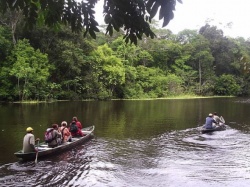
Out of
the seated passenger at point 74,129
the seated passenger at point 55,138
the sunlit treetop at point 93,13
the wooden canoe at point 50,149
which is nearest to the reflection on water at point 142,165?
the wooden canoe at point 50,149

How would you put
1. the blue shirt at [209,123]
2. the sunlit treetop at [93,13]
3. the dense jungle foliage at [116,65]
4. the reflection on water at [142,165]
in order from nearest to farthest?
the sunlit treetop at [93,13] < the reflection on water at [142,165] < the blue shirt at [209,123] < the dense jungle foliage at [116,65]

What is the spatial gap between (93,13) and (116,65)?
4697cm

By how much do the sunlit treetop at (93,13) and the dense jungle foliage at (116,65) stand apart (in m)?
19.8

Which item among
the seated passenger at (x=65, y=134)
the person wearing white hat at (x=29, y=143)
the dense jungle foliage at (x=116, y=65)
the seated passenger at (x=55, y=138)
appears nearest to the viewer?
the person wearing white hat at (x=29, y=143)

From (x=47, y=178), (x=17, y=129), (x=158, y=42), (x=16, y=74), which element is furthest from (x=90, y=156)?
(x=158, y=42)

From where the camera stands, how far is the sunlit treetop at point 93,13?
13.4 ft

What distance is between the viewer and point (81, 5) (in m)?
5.00

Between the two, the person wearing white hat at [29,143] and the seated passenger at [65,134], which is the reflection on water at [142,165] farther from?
the seated passenger at [65,134]

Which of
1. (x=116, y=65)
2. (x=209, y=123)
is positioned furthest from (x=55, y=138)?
(x=116, y=65)

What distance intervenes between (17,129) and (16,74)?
69.3 ft

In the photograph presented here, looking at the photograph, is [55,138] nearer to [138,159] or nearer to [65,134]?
[65,134]

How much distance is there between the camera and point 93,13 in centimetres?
496

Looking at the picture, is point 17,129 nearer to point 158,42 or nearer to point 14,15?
point 14,15

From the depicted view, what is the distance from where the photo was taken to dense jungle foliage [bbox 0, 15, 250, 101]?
138 ft
